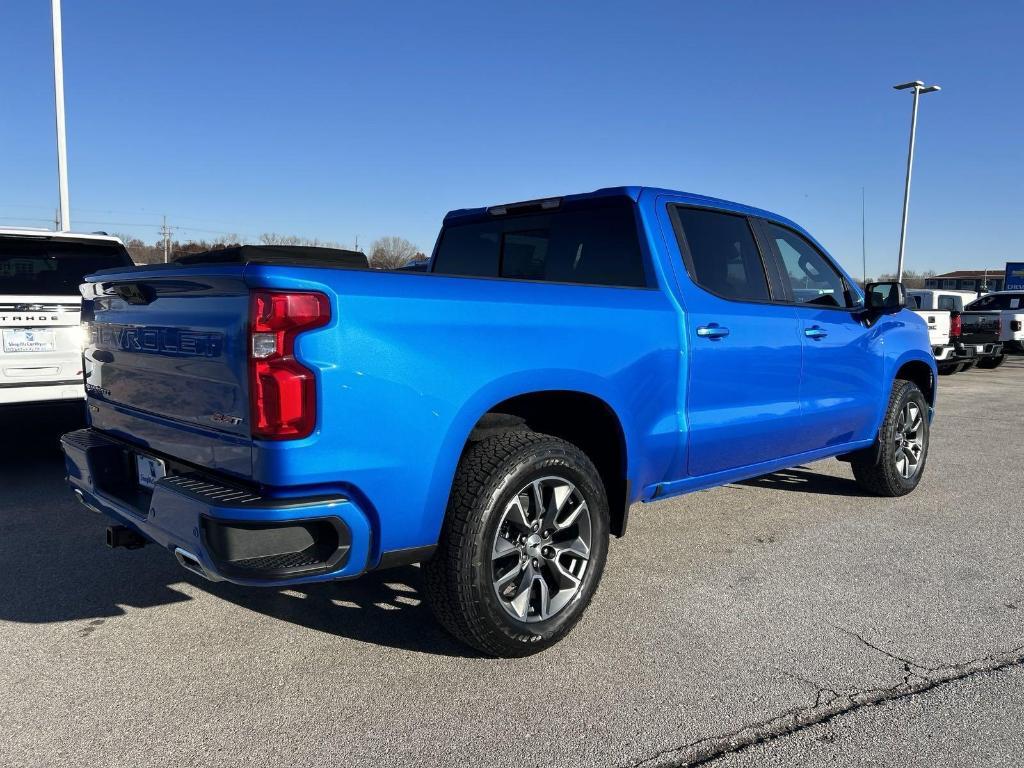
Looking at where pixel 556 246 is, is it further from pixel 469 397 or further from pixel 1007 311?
pixel 1007 311

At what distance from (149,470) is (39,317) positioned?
2938mm

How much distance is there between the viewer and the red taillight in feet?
7.85

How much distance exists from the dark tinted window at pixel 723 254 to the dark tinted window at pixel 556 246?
298 millimetres

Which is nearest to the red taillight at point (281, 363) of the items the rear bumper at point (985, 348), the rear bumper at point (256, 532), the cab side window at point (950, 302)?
the rear bumper at point (256, 532)

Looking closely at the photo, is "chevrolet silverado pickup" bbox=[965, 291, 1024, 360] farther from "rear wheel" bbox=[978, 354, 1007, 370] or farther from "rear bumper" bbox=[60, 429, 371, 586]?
"rear bumper" bbox=[60, 429, 371, 586]

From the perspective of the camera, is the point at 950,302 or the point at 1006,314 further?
the point at 950,302

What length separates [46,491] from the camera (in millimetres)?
5477

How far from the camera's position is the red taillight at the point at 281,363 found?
7.85 feet

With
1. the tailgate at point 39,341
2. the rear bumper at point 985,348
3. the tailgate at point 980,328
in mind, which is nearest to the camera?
the tailgate at point 39,341

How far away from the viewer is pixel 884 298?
5.02m

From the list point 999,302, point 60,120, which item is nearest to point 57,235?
point 60,120

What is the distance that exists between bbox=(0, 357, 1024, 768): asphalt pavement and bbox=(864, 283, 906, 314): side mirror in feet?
4.59

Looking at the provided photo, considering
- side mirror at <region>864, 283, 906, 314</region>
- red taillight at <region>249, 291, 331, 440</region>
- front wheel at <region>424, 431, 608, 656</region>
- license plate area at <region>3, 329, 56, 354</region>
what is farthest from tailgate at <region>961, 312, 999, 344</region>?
red taillight at <region>249, 291, 331, 440</region>

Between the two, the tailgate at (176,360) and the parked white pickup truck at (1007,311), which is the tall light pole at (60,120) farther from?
the parked white pickup truck at (1007,311)
